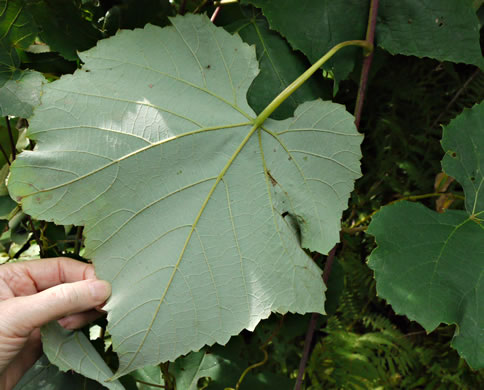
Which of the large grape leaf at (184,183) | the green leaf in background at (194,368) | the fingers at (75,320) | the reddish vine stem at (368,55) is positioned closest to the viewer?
the large grape leaf at (184,183)

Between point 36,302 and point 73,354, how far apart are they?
0.14m

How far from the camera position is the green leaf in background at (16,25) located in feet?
3.30

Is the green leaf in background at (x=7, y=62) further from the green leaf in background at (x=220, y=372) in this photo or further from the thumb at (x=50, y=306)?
the green leaf in background at (x=220, y=372)

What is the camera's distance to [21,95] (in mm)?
984

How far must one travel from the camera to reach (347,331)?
185cm

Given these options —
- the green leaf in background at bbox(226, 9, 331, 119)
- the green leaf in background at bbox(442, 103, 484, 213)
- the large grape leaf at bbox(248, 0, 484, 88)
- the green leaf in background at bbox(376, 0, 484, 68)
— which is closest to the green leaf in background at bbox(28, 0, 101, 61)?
the green leaf in background at bbox(226, 9, 331, 119)

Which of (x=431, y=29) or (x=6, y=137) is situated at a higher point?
(x=431, y=29)

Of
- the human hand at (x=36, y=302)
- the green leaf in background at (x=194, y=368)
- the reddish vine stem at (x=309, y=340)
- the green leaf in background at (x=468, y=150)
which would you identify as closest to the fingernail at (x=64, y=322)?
the human hand at (x=36, y=302)

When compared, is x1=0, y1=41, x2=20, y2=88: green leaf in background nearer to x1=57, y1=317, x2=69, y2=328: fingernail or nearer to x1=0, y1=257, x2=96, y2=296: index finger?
x1=0, y1=257, x2=96, y2=296: index finger

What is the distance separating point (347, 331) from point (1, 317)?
1.39 meters

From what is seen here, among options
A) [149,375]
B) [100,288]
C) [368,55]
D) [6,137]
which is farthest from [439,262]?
[6,137]

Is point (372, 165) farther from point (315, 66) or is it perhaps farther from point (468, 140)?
point (315, 66)

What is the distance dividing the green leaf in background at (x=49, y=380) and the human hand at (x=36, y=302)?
75 mm

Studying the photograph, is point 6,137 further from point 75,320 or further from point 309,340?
point 309,340
